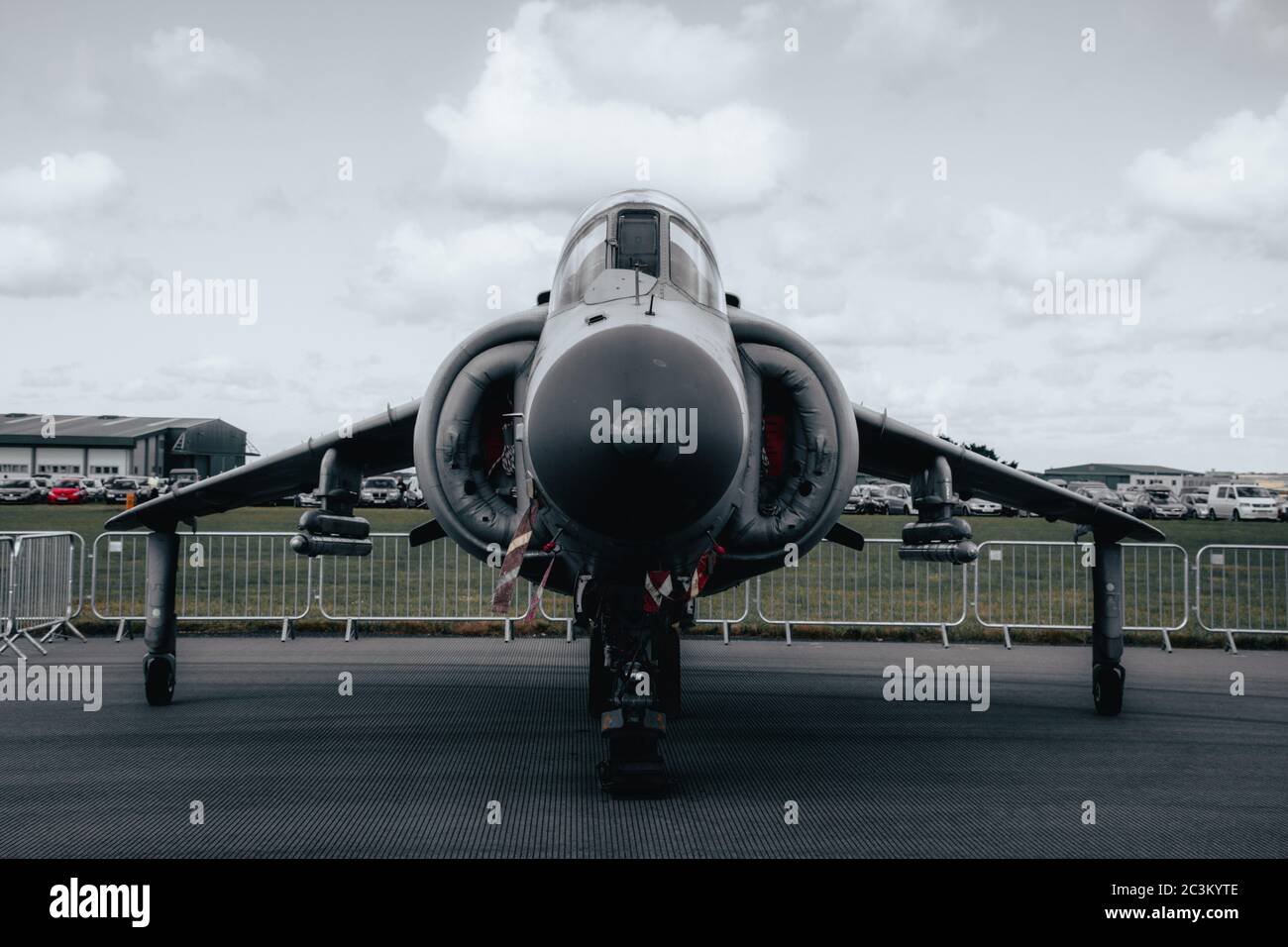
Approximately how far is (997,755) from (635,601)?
11.6 feet

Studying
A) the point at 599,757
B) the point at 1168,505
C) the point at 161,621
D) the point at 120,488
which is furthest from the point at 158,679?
the point at 1168,505

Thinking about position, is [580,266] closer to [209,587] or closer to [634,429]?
[634,429]

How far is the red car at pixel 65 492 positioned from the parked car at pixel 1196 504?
2458 inches

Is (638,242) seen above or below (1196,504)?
above

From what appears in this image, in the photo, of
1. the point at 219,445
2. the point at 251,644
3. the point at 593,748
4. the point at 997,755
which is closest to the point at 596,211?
the point at 593,748

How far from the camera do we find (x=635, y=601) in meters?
6.11

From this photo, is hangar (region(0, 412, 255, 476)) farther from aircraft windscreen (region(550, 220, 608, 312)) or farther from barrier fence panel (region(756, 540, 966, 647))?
aircraft windscreen (region(550, 220, 608, 312))

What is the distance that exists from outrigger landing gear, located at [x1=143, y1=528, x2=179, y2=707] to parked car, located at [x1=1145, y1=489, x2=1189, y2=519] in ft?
182

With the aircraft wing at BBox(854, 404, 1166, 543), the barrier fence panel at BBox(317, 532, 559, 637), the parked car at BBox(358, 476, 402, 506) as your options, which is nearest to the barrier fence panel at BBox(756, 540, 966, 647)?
the aircraft wing at BBox(854, 404, 1166, 543)

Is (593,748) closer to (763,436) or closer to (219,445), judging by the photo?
(763,436)

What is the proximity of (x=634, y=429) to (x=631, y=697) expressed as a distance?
2.38 metres

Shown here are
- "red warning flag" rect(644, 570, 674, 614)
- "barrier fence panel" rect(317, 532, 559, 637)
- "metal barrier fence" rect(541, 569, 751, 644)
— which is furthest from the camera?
"metal barrier fence" rect(541, 569, 751, 644)

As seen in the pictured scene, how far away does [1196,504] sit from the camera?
5853 centimetres

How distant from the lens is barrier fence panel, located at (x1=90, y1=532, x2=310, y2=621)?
1405 cm
